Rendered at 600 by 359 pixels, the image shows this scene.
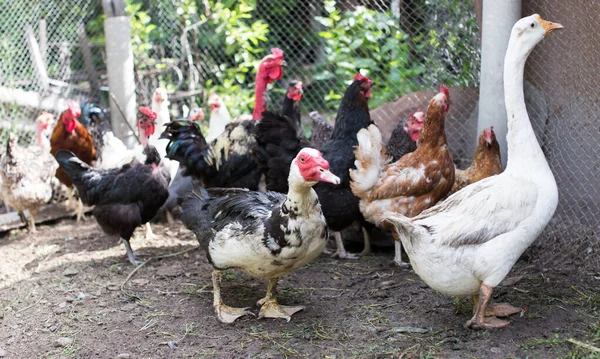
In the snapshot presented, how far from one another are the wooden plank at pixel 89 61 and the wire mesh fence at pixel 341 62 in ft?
0.10

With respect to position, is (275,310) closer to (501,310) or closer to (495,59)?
(501,310)

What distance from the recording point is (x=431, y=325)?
3.99m

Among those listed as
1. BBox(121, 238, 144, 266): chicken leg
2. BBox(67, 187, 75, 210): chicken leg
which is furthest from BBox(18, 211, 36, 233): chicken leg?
BBox(121, 238, 144, 266): chicken leg

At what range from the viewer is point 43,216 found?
7355 millimetres

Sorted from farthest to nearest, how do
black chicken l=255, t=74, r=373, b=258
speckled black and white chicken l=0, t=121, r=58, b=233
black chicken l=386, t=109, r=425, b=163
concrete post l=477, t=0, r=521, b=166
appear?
speckled black and white chicken l=0, t=121, r=58, b=233, black chicken l=386, t=109, r=425, b=163, black chicken l=255, t=74, r=373, b=258, concrete post l=477, t=0, r=521, b=166

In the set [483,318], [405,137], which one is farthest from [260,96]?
[483,318]

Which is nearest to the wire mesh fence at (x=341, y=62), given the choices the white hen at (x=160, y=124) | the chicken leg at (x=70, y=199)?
the chicken leg at (x=70, y=199)

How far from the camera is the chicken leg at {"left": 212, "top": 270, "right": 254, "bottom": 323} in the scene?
430cm

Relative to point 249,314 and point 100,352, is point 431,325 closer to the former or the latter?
point 249,314

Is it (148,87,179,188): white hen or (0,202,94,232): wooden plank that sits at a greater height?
(148,87,179,188): white hen

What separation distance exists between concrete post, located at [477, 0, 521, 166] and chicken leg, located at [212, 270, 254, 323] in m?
2.56

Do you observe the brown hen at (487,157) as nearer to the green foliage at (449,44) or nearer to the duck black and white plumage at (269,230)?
the green foliage at (449,44)

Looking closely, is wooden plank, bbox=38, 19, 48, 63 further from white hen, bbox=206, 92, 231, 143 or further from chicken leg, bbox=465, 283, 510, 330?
chicken leg, bbox=465, 283, 510, 330

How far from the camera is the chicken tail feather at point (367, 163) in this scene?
199 inches
